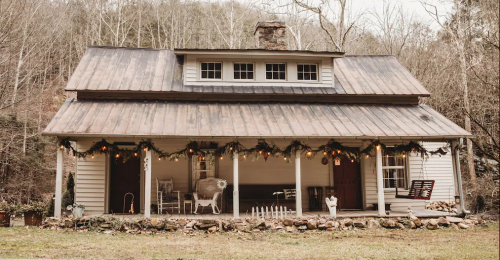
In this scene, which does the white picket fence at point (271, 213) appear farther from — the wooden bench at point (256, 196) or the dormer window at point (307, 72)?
the dormer window at point (307, 72)

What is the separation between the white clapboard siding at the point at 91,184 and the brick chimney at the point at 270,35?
692 cm

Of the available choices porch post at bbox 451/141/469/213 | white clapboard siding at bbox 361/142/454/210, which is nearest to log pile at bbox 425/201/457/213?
white clapboard siding at bbox 361/142/454/210

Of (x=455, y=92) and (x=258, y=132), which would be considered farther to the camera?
(x=455, y=92)

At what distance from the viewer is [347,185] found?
13.4 meters

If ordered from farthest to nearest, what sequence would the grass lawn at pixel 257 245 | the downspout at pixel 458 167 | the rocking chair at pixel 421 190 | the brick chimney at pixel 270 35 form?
the brick chimney at pixel 270 35 < the rocking chair at pixel 421 190 < the downspout at pixel 458 167 < the grass lawn at pixel 257 245

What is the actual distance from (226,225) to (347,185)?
17.1ft

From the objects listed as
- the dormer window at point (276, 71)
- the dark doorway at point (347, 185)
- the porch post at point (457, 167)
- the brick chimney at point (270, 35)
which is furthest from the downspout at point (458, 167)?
the brick chimney at point (270, 35)

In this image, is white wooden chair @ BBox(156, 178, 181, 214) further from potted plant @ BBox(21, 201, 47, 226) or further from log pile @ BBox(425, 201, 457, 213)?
log pile @ BBox(425, 201, 457, 213)

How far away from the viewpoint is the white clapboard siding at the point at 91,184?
12.1 meters

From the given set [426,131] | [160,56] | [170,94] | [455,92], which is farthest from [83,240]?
[455,92]

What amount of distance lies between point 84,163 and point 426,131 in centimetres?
1039

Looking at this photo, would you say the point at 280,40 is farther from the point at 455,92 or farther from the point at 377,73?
the point at 455,92

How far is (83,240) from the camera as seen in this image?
8445mm

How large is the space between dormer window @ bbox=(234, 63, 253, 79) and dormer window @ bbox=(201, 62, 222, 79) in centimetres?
55
